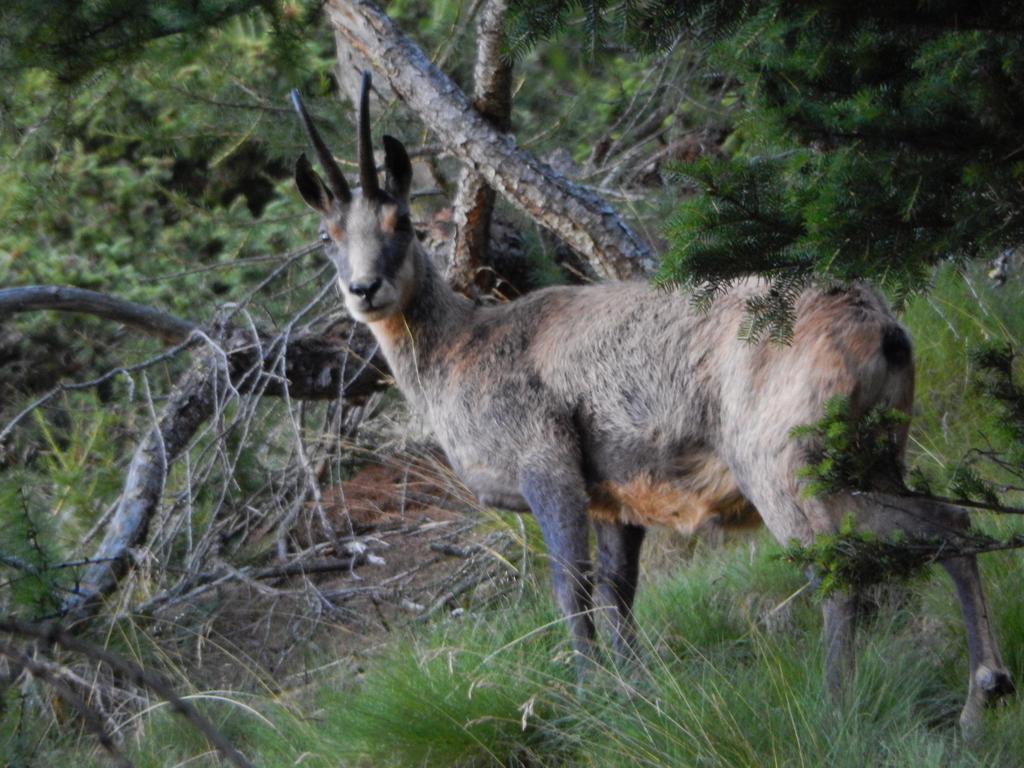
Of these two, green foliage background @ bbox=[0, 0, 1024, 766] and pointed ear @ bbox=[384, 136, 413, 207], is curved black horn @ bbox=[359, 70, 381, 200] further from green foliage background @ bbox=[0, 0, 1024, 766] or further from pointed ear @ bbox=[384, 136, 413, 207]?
green foliage background @ bbox=[0, 0, 1024, 766]

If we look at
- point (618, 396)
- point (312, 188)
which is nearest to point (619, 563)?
point (618, 396)

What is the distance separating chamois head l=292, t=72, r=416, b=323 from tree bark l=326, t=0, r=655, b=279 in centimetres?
51

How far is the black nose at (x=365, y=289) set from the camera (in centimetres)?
630

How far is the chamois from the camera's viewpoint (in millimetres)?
4934

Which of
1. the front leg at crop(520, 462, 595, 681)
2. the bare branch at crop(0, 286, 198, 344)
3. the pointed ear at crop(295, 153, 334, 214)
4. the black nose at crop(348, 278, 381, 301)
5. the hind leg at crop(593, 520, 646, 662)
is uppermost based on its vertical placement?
the pointed ear at crop(295, 153, 334, 214)

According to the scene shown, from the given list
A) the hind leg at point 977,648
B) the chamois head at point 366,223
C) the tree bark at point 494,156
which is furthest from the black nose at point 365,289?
the hind leg at point 977,648

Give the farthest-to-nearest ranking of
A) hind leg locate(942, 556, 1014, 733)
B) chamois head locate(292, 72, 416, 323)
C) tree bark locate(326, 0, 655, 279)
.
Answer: tree bark locate(326, 0, 655, 279) → chamois head locate(292, 72, 416, 323) → hind leg locate(942, 556, 1014, 733)

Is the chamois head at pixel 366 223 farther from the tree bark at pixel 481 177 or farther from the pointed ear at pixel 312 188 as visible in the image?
the tree bark at pixel 481 177

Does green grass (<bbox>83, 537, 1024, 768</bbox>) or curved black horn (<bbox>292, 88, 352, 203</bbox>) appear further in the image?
curved black horn (<bbox>292, 88, 352, 203</bbox>)

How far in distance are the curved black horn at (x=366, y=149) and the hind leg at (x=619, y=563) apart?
2132 mm

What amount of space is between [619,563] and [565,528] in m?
0.67

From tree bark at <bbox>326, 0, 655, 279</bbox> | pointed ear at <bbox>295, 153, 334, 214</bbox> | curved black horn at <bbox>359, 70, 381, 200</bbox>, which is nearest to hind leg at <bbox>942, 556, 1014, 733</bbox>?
tree bark at <bbox>326, 0, 655, 279</bbox>

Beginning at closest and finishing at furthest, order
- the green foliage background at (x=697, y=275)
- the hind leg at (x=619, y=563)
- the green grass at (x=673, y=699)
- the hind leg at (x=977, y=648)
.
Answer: the green foliage background at (x=697, y=275) < the green grass at (x=673, y=699) < the hind leg at (x=977, y=648) < the hind leg at (x=619, y=563)

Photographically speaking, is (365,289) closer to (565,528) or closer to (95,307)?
(565,528)
